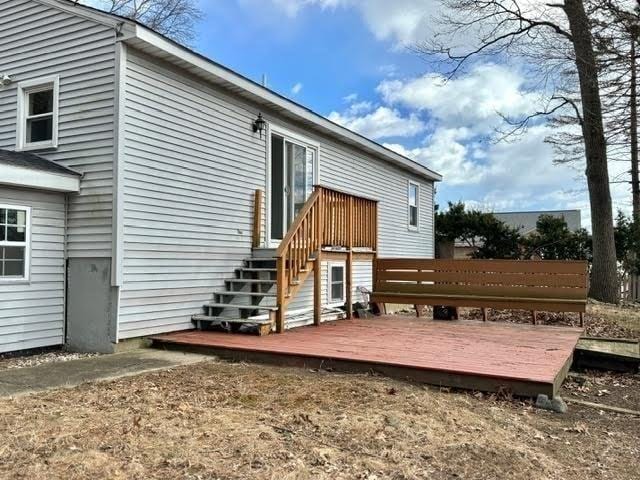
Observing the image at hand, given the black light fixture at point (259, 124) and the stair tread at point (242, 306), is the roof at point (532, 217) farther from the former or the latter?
the stair tread at point (242, 306)

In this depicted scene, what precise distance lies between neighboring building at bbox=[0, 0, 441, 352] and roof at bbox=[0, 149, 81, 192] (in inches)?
0.6

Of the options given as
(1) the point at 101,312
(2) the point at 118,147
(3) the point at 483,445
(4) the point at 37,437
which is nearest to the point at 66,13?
(2) the point at 118,147

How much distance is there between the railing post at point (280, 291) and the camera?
689cm

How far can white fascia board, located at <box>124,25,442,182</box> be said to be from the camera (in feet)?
21.1

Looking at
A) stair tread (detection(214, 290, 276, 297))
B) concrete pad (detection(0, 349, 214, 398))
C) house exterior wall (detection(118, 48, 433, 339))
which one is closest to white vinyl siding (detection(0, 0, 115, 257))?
house exterior wall (detection(118, 48, 433, 339))

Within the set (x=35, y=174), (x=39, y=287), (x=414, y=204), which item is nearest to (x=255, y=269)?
(x=39, y=287)

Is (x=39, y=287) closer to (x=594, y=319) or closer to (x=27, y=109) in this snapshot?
(x=27, y=109)

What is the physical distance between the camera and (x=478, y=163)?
906 inches

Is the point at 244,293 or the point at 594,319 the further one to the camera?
the point at 594,319

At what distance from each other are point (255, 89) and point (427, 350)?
4609 millimetres

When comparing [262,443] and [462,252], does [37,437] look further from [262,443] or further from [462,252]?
[462,252]

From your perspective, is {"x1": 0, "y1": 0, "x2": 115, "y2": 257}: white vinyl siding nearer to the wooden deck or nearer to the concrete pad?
the concrete pad

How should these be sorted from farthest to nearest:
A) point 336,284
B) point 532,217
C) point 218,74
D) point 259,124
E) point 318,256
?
point 532,217 < point 336,284 < point 259,124 < point 318,256 < point 218,74

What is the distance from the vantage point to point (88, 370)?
17.2 feet
